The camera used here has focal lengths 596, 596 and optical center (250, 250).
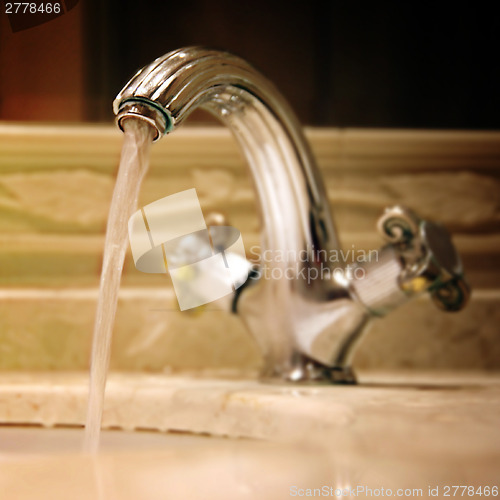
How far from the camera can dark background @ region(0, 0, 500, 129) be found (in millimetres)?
605

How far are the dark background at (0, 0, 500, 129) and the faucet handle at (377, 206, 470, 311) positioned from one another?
0.24 m

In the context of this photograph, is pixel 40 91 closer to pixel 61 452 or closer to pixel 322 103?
pixel 322 103

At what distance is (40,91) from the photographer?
0.60 metres

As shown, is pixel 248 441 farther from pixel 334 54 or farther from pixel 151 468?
pixel 334 54

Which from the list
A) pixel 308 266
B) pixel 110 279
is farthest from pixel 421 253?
pixel 110 279

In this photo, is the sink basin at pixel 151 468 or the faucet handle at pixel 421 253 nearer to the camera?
the sink basin at pixel 151 468

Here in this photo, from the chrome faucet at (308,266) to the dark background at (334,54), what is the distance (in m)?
0.22

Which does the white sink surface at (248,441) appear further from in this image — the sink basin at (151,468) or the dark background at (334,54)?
the dark background at (334,54)

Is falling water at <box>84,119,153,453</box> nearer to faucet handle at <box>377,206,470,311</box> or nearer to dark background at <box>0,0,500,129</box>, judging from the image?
Result: faucet handle at <box>377,206,470,311</box>

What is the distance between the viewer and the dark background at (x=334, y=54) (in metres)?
0.61

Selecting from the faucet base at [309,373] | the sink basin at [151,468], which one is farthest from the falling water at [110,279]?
the faucet base at [309,373]

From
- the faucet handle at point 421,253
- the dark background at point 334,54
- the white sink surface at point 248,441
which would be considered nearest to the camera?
the white sink surface at point 248,441

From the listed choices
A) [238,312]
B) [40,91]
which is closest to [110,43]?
[40,91]

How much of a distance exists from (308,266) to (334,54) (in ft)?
0.97
